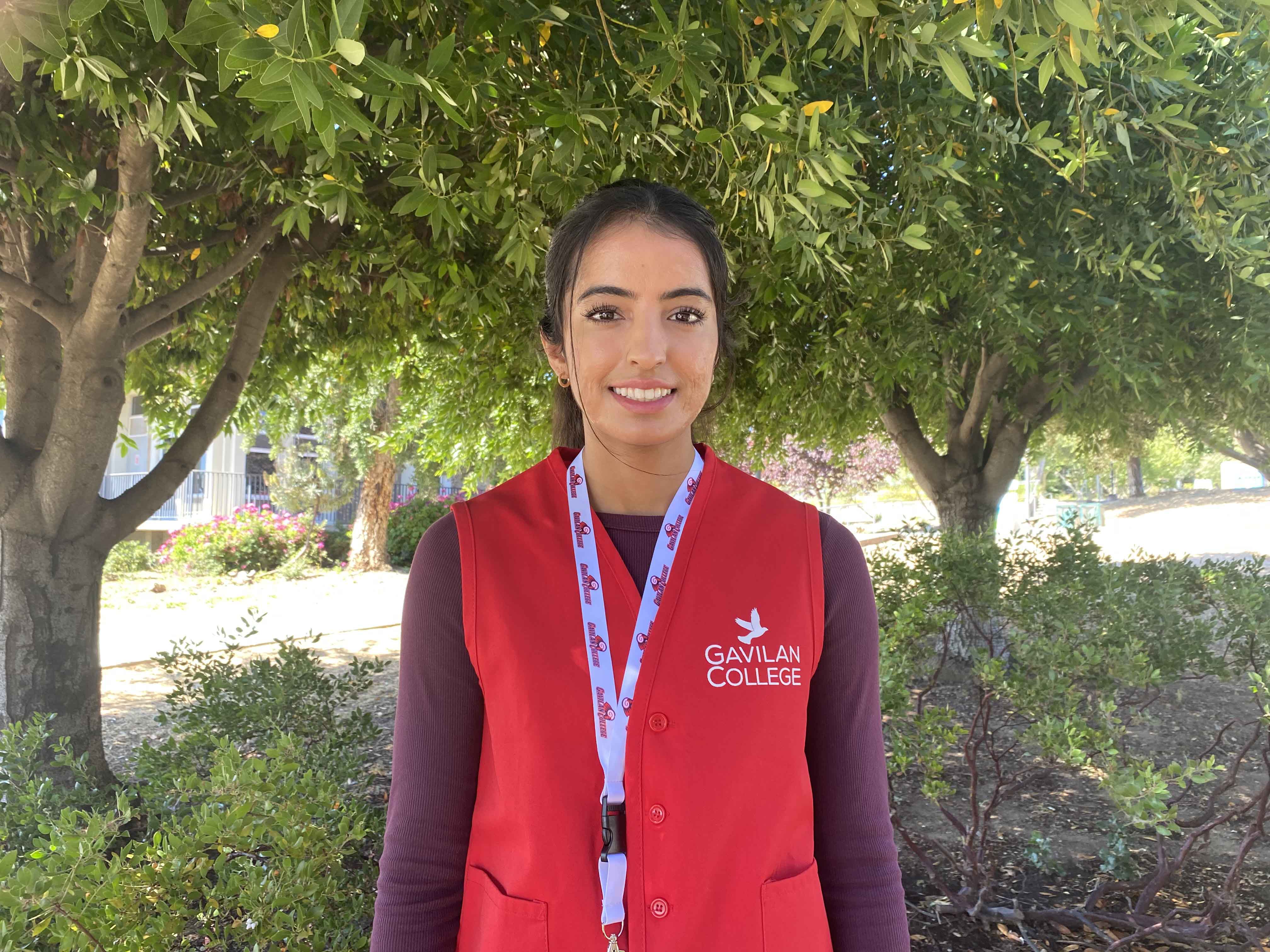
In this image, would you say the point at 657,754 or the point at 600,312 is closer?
the point at 657,754

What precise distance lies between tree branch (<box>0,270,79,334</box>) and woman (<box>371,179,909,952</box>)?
3.79 m

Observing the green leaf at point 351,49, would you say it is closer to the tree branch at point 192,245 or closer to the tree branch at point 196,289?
the tree branch at point 196,289

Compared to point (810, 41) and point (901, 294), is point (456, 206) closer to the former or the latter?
point (810, 41)

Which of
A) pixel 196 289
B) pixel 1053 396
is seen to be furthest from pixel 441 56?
pixel 1053 396

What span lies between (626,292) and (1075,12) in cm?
92

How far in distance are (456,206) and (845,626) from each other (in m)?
2.87

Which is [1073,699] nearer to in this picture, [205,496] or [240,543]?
[240,543]

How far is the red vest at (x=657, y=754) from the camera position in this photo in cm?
134

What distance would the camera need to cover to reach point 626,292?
154 centimetres

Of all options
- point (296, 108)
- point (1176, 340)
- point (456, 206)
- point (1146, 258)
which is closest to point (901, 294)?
point (1146, 258)

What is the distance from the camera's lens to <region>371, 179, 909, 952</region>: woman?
135 cm

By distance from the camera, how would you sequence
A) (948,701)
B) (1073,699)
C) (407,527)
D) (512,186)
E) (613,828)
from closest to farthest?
(613,828) → (512,186) → (1073,699) → (948,701) → (407,527)

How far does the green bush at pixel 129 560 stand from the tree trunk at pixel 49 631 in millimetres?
13487

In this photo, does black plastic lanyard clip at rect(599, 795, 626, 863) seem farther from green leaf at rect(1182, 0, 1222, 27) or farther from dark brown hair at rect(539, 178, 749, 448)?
green leaf at rect(1182, 0, 1222, 27)
